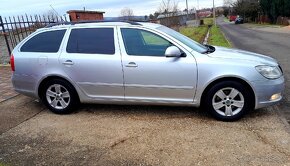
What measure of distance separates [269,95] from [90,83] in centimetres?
297

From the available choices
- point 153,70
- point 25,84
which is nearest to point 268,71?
A: point 153,70

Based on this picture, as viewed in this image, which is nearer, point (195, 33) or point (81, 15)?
point (81, 15)

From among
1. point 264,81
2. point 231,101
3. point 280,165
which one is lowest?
point 280,165

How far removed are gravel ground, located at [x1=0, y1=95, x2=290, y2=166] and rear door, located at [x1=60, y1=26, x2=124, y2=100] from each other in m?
0.49

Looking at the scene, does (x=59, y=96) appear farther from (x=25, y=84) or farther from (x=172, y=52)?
(x=172, y=52)

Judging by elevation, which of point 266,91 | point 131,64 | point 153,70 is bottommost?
point 266,91

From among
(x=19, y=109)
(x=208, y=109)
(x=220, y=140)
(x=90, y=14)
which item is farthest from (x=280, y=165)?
(x=90, y=14)

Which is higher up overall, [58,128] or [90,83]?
[90,83]

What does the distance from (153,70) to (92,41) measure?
127 cm

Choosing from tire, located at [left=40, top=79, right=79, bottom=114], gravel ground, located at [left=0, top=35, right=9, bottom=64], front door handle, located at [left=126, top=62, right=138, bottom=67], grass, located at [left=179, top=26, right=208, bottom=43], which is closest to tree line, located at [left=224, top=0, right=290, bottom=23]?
grass, located at [left=179, top=26, right=208, bottom=43]

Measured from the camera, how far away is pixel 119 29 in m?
5.39

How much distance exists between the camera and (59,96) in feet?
18.7

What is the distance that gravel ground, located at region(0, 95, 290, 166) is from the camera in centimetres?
391

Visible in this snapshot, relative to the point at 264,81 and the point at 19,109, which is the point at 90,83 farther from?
the point at 264,81
